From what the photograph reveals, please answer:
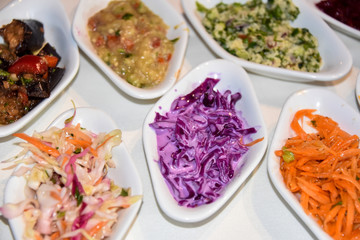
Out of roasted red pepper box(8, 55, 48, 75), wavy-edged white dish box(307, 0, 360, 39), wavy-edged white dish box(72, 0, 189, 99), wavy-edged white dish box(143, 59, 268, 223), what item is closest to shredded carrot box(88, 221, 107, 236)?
wavy-edged white dish box(143, 59, 268, 223)

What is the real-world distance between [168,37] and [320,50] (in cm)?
143

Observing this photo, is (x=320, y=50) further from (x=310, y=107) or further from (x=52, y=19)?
(x=52, y=19)

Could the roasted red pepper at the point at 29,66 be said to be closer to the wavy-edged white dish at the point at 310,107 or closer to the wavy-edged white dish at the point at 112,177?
the wavy-edged white dish at the point at 112,177

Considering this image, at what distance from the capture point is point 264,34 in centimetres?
335

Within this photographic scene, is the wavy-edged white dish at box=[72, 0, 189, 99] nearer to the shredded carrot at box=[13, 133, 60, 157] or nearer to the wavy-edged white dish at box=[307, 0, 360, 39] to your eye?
the shredded carrot at box=[13, 133, 60, 157]

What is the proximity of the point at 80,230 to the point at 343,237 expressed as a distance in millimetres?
1669

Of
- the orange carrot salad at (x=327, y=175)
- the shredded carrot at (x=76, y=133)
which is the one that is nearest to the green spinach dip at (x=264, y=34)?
the orange carrot salad at (x=327, y=175)

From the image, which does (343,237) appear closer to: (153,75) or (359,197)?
(359,197)

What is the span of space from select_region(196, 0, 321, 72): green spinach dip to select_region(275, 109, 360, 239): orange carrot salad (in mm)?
733

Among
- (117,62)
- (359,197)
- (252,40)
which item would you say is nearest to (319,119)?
(359,197)

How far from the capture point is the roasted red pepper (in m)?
2.85

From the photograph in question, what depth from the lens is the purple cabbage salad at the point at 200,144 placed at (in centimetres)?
250

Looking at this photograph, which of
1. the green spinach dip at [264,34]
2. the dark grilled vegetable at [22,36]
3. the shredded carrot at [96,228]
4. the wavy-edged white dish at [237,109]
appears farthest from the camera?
the green spinach dip at [264,34]

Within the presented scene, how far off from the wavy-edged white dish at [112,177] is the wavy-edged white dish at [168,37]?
348 mm
